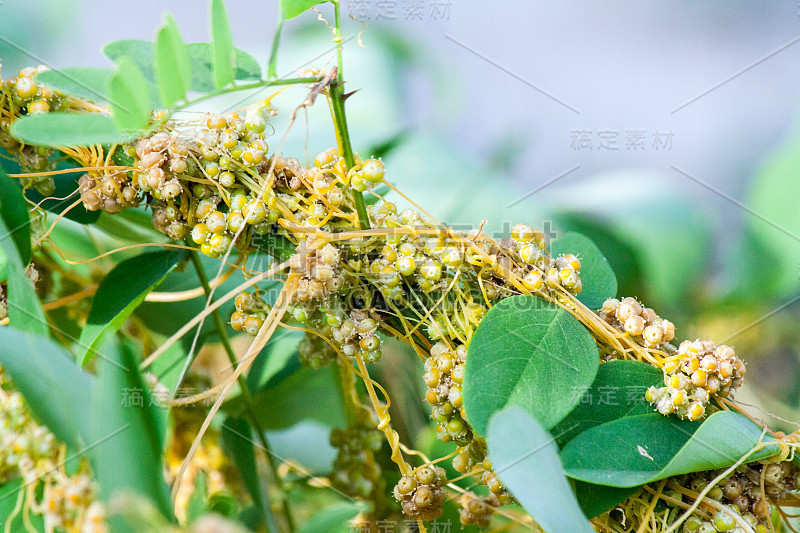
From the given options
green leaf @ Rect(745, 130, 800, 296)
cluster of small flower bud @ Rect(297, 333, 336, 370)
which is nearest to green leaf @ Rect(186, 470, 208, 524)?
cluster of small flower bud @ Rect(297, 333, 336, 370)

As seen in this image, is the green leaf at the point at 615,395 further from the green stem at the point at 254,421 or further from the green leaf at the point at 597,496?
the green stem at the point at 254,421

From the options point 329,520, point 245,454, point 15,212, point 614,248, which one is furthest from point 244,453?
point 614,248

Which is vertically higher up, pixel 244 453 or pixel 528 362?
pixel 528 362

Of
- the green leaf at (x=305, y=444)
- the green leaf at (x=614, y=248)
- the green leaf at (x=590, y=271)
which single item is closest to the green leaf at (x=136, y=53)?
the green leaf at (x=590, y=271)

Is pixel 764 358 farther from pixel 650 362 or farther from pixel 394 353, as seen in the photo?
pixel 650 362

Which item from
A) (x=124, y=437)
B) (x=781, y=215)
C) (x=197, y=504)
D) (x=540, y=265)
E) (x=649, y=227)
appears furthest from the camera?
(x=649, y=227)

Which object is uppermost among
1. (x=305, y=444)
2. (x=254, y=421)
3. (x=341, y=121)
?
(x=341, y=121)

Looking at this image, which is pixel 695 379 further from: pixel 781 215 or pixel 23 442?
pixel 781 215
